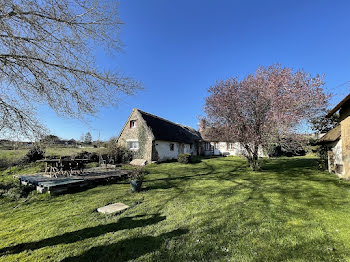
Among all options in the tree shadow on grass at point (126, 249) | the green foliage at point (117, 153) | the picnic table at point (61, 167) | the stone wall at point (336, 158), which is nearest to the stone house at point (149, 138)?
the green foliage at point (117, 153)

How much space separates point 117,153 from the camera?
63.0 feet

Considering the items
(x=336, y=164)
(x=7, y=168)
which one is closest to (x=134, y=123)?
(x=7, y=168)

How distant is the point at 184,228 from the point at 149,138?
1530 cm

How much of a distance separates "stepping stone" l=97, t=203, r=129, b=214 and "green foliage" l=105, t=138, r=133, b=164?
1269 cm

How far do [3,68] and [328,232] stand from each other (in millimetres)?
9434

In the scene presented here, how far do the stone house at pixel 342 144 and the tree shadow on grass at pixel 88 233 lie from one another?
1081 centimetres

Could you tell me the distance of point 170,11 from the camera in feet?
36.2

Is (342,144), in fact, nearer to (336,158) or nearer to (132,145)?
(336,158)

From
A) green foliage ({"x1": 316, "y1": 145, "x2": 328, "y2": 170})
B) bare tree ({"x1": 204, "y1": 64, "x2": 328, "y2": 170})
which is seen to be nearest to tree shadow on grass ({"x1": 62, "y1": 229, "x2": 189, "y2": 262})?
bare tree ({"x1": 204, "y1": 64, "x2": 328, "y2": 170})

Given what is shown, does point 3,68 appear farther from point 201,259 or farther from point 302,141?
point 302,141

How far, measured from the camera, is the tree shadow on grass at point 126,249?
3287 mm

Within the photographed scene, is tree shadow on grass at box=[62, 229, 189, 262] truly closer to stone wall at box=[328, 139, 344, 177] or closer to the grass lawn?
the grass lawn

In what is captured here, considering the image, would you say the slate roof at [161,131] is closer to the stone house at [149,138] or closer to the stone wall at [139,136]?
the stone house at [149,138]

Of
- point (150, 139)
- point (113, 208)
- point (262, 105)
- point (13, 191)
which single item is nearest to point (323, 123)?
point (262, 105)
